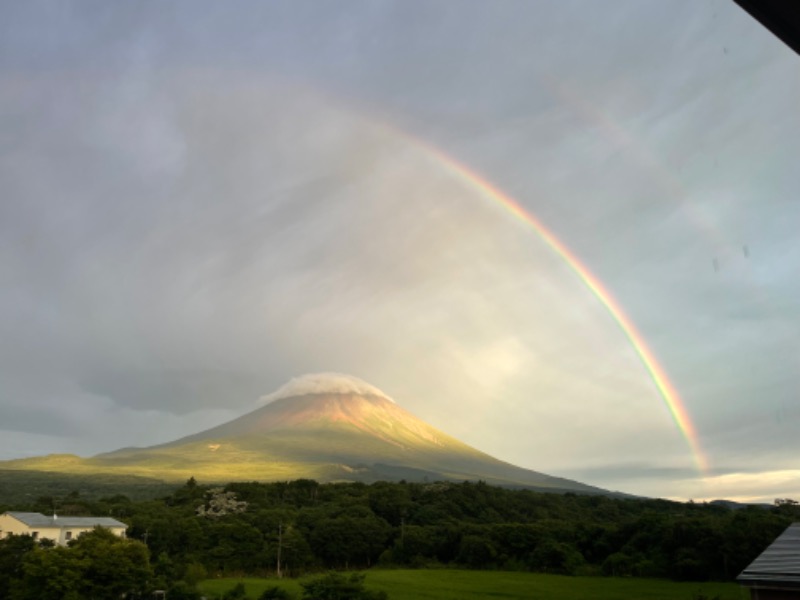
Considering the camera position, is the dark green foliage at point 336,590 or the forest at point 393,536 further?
the forest at point 393,536

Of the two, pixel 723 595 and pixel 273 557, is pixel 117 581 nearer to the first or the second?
pixel 273 557

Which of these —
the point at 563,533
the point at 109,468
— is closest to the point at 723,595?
the point at 563,533

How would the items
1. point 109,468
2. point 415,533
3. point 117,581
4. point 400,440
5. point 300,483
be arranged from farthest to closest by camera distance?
1. point 400,440
2. point 109,468
3. point 300,483
4. point 415,533
5. point 117,581

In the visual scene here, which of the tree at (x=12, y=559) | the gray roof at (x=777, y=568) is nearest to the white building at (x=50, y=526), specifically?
the tree at (x=12, y=559)

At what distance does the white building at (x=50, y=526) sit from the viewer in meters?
44.6

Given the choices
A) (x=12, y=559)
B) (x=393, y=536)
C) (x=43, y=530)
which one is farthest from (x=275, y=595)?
(x=393, y=536)

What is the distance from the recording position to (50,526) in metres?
45.3

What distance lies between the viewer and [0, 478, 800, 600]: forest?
3659 centimetres

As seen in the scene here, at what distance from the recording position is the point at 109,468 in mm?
140750

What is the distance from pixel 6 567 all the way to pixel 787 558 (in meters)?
36.5

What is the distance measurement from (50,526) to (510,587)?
109ft

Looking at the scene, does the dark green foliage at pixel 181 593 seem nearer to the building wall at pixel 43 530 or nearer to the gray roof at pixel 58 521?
the building wall at pixel 43 530

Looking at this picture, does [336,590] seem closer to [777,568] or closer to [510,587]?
[510,587]

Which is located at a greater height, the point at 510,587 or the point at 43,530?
the point at 43,530
